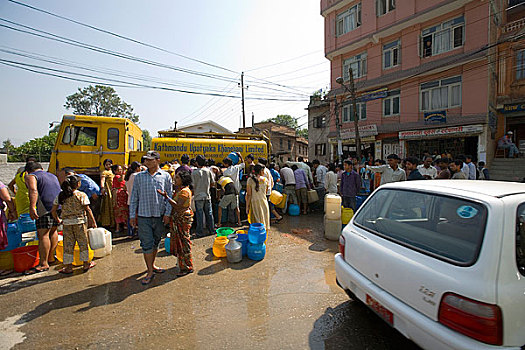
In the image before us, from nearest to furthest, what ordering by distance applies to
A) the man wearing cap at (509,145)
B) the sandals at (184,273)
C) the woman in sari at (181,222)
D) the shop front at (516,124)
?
1. the woman in sari at (181,222)
2. the sandals at (184,273)
3. the man wearing cap at (509,145)
4. the shop front at (516,124)

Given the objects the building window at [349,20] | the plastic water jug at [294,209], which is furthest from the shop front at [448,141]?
the plastic water jug at [294,209]

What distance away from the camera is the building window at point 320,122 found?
77.5 feet

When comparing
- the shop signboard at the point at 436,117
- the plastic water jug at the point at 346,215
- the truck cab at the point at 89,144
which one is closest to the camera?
the plastic water jug at the point at 346,215

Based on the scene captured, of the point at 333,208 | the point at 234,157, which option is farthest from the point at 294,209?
the point at 234,157

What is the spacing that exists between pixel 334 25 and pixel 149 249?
2012 cm

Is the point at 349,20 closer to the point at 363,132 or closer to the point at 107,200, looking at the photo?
the point at 363,132

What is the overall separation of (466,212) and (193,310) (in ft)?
9.90

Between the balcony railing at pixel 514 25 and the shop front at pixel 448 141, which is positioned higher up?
the balcony railing at pixel 514 25

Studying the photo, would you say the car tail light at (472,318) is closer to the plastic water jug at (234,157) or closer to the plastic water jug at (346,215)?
the plastic water jug at (346,215)

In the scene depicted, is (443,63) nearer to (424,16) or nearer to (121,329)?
(424,16)

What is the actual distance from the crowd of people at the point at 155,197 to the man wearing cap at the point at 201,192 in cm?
2

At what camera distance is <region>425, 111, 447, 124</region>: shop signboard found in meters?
13.8

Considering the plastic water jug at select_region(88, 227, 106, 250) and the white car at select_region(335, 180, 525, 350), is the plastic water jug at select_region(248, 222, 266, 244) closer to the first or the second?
the white car at select_region(335, 180, 525, 350)

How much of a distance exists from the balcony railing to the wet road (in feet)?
53.9
